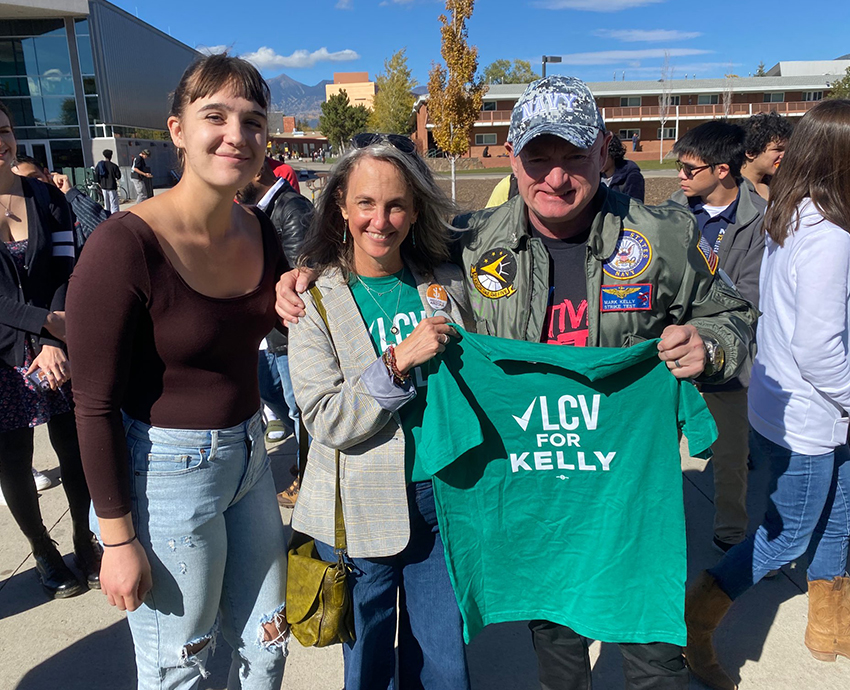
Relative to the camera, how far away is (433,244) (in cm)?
223

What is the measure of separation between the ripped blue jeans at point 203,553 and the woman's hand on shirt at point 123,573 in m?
0.07

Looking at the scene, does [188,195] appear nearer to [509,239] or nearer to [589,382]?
[509,239]

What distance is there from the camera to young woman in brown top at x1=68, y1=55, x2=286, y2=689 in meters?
1.64

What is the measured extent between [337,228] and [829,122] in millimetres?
1971

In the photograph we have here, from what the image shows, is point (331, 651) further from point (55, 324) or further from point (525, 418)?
point (55, 324)

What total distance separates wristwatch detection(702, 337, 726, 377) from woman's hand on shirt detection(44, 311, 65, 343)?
9.33 ft

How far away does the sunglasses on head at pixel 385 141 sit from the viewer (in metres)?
2.17

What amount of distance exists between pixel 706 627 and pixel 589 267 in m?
1.83

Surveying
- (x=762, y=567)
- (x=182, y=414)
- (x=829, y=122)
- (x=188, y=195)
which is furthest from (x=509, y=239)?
(x=762, y=567)

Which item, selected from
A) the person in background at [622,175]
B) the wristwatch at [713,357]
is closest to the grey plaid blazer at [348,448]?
the wristwatch at [713,357]

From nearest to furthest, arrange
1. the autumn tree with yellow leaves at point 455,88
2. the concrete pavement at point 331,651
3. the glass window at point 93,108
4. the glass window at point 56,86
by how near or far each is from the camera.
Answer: the concrete pavement at point 331,651 < the autumn tree with yellow leaves at point 455,88 < the glass window at point 56,86 < the glass window at point 93,108

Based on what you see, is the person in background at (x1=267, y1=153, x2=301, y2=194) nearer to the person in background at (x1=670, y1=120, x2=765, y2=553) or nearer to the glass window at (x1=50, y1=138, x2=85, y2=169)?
the person in background at (x1=670, y1=120, x2=765, y2=553)

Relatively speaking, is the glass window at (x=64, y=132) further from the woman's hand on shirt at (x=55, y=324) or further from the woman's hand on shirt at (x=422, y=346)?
the woman's hand on shirt at (x=422, y=346)

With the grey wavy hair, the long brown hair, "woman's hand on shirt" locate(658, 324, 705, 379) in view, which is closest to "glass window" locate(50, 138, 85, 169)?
the grey wavy hair
